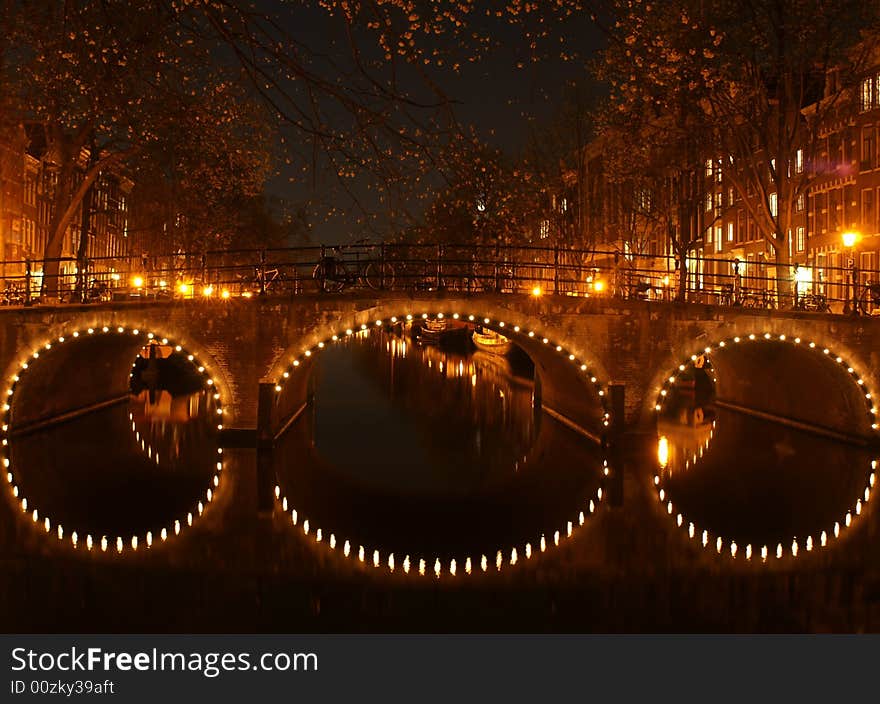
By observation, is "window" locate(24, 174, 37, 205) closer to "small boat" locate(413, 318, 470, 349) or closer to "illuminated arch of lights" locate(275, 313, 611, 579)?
"small boat" locate(413, 318, 470, 349)

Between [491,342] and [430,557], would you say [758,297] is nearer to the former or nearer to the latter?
[430,557]

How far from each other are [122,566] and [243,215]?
48647 mm

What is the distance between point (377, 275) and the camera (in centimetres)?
2447

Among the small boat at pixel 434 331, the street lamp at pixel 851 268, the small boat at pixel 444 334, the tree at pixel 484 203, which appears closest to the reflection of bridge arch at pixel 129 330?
the tree at pixel 484 203

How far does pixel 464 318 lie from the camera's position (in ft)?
79.6

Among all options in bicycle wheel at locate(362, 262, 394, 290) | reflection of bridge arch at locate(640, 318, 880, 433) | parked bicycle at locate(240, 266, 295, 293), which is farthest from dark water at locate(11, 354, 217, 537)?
reflection of bridge arch at locate(640, 318, 880, 433)

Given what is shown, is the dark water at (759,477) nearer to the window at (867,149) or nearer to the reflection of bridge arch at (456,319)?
the reflection of bridge arch at (456,319)

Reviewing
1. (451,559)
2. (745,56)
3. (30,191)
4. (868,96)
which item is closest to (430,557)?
(451,559)

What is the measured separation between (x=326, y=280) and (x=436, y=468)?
5.23 meters

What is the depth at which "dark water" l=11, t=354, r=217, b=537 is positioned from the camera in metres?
17.6
